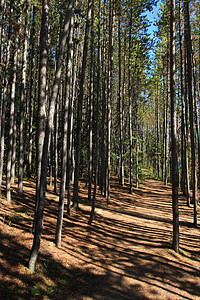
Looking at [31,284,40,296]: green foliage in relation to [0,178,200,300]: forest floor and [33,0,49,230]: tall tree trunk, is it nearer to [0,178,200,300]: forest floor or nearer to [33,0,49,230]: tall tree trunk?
[0,178,200,300]: forest floor

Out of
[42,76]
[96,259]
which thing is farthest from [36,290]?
[42,76]

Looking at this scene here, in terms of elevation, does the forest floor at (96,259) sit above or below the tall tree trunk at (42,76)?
below

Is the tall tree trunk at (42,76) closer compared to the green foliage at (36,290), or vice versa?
the green foliage at (36,290)

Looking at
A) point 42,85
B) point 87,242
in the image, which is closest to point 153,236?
point 87,242

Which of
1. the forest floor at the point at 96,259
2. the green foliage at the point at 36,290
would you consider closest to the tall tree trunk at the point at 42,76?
the forest floor at the point at 96,259

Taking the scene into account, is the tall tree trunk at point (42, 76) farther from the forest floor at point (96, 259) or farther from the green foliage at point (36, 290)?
the green foliage at point (36, 290)

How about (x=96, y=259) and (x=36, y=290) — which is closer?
(x=36, y=290)

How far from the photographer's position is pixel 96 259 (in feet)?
21.8

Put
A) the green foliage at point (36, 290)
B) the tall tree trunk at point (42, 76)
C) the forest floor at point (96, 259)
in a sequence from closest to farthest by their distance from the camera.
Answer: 1. the green foliage at point (36, 290)
2. the forest floor at point (96, 259)
3. the tall tree trunk at point (42, 76)

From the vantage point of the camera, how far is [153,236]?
9.25 meters

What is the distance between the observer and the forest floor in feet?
15.5

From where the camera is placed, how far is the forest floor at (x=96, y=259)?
4.73 meters

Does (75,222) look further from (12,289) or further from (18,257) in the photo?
(12,289)

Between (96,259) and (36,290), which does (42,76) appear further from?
(96,259)
